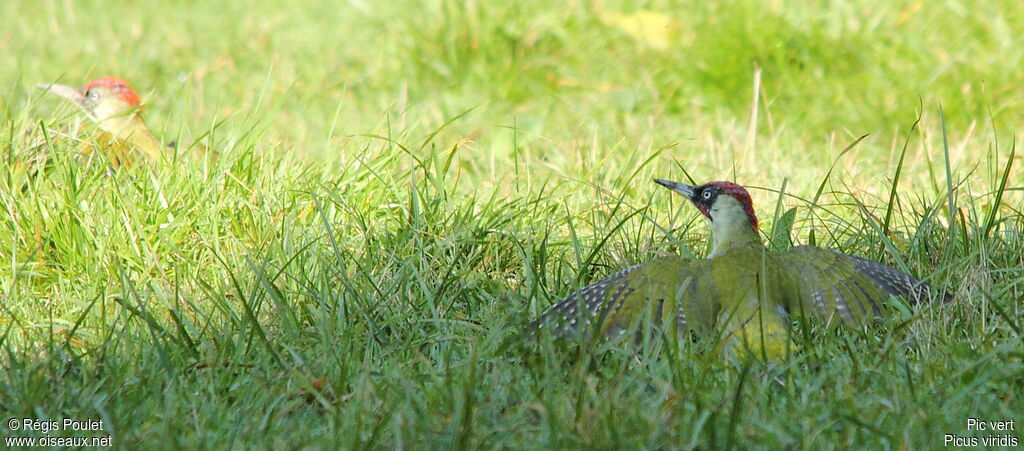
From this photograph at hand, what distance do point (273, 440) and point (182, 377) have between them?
447 mm

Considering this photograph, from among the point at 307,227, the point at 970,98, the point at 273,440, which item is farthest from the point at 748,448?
the point at 970,98

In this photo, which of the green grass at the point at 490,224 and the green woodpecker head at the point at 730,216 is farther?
the green woodpecker head at the point at 730,216

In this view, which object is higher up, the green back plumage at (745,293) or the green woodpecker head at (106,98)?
the green woodpecker head at (106,98)

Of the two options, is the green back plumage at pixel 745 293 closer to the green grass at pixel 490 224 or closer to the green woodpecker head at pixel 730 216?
the green grass at pixel 490 224

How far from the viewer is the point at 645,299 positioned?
3410 mm

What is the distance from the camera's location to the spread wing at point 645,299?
3332 mm

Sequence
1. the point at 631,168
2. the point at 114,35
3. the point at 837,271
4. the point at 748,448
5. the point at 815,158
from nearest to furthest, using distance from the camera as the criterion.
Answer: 1. the point at 748,448
2. the point at 837,271
3. the point at 631,168
4. the point at 815,158
5. the point at 114,35

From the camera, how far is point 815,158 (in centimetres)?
550

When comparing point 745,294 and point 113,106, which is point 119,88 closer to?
point 113,106

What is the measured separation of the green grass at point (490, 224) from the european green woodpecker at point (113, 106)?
163 mm

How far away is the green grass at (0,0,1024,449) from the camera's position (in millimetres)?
2820

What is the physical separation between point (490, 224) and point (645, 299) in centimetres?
81

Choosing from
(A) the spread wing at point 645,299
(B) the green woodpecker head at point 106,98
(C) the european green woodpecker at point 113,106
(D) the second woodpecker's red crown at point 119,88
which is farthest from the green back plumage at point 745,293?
(D) the second woodpecker's red crown at point 119,88

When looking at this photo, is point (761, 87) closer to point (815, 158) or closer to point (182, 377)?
point (815, 158)
